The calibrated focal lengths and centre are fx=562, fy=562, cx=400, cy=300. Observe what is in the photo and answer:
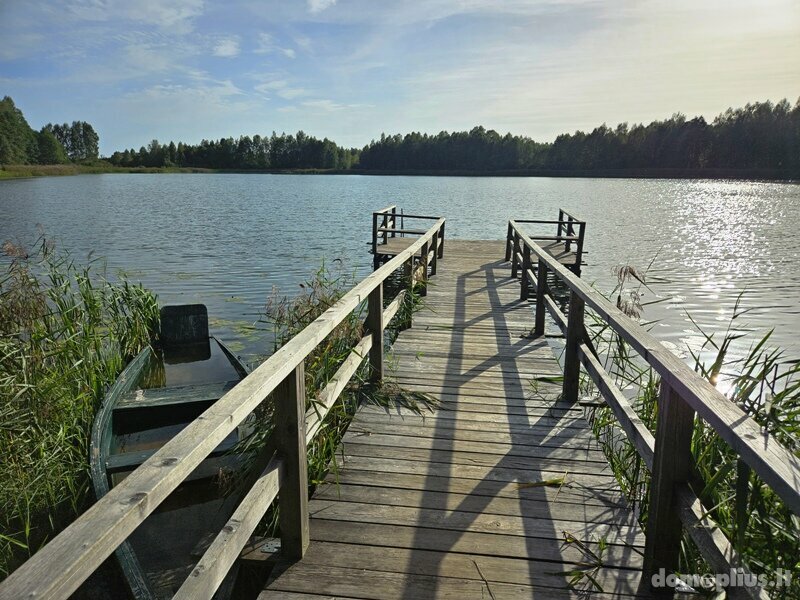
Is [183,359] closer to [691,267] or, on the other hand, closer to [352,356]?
[352,356]

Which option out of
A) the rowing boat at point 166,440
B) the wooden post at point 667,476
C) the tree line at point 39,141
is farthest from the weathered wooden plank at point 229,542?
the tree line at point 39,141

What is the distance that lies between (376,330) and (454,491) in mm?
1753

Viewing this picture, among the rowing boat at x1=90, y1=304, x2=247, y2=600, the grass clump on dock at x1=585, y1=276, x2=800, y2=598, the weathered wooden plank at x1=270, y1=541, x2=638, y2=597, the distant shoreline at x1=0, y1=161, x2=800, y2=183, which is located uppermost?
the distant shoreline at x1=0, y1=161, x2=800, y2=183

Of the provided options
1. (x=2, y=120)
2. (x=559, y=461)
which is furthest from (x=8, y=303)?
(x=2, y=120)

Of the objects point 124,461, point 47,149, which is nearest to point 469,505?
point 124,461

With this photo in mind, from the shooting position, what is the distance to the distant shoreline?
261 feet

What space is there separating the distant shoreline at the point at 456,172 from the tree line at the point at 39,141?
2.47 m

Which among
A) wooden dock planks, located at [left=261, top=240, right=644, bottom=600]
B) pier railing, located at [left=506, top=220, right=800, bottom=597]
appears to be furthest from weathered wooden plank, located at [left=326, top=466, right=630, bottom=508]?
pier railing, located at [left=506, top=220, right=800, bottom=597]

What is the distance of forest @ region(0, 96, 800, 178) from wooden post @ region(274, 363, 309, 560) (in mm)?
92857

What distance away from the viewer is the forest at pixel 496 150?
83000 millimetres

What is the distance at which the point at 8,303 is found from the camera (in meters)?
6.45

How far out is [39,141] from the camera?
9631 centimetres

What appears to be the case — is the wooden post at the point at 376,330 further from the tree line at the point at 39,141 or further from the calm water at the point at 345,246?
the tree line at the point at 39,141

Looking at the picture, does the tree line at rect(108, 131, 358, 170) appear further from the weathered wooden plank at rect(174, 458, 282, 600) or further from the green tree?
the weathered wooden plank at rect(174, 458, 282, 600)
